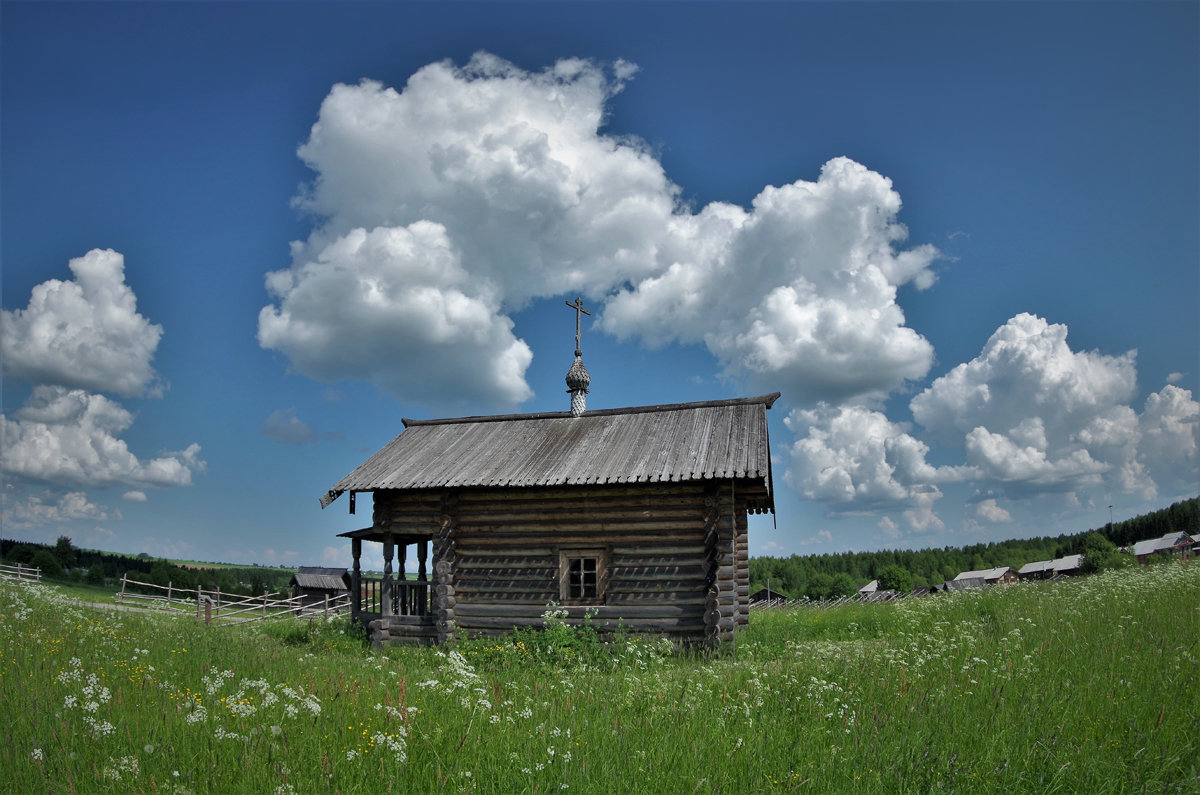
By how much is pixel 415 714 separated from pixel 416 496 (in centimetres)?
1285

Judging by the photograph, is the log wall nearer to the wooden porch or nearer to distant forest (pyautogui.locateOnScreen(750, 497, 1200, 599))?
Result: the wooden porch

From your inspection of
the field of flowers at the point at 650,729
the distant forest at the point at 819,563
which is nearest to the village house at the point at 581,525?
the field of flowers at the point at 650,729

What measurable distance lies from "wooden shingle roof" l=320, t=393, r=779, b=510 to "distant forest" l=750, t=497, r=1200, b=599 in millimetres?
86951

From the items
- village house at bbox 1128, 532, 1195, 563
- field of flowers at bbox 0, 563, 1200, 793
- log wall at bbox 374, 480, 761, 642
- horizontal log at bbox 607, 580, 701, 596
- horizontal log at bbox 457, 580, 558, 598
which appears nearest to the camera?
field of flowers at bbox 0, 563, 1200, 793

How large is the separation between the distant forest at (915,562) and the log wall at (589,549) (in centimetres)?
8946

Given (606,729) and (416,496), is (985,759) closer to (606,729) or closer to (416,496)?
(606,729)

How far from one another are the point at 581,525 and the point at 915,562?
134m

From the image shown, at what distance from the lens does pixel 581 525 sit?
54.4 feet

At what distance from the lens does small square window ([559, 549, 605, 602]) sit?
16.2 meters

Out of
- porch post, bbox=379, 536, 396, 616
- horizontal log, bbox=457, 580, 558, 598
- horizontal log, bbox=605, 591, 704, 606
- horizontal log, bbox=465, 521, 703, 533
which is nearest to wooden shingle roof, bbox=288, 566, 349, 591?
porch post, bbox=379, 536, 396, 616

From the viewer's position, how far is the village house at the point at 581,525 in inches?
616

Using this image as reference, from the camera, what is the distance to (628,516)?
1631 cm

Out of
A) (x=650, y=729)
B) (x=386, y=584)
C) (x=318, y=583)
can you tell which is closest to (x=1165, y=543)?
(x=318, y=583)

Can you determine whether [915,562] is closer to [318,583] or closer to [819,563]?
[819,563]
